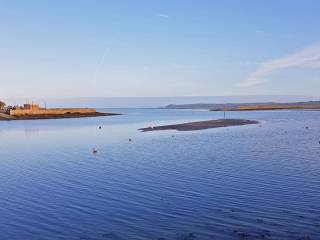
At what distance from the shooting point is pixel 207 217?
1566cm

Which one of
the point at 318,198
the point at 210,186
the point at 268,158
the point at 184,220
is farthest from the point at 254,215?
the point at 268,158

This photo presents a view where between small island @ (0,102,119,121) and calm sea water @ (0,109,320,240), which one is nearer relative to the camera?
calm sea water @ (0,109,320,240)

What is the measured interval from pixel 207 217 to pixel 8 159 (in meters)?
26.0

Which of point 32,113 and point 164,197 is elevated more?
point 32,113

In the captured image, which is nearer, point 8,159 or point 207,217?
point 207,217

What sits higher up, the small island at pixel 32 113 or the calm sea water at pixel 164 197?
the small island at pixel 32 113

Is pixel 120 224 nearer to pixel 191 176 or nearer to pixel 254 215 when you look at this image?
pixel 254 215

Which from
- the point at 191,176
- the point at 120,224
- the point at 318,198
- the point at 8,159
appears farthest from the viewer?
the point at 8,159

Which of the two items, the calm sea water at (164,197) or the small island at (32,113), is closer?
the calm sea water at (164,197)

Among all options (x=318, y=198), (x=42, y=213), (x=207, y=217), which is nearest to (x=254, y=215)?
(x=207, y=217)

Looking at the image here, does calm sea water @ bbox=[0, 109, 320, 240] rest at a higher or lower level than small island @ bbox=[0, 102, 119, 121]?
lower

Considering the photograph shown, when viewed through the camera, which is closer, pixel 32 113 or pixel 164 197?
pixel 164 197

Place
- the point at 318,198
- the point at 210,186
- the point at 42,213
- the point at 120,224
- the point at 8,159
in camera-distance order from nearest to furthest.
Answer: the point at 120,224
the point at 42,213
the point at 318,198
the point at 210,186
the point at 8,159

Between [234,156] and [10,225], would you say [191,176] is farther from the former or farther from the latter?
[10,225]
